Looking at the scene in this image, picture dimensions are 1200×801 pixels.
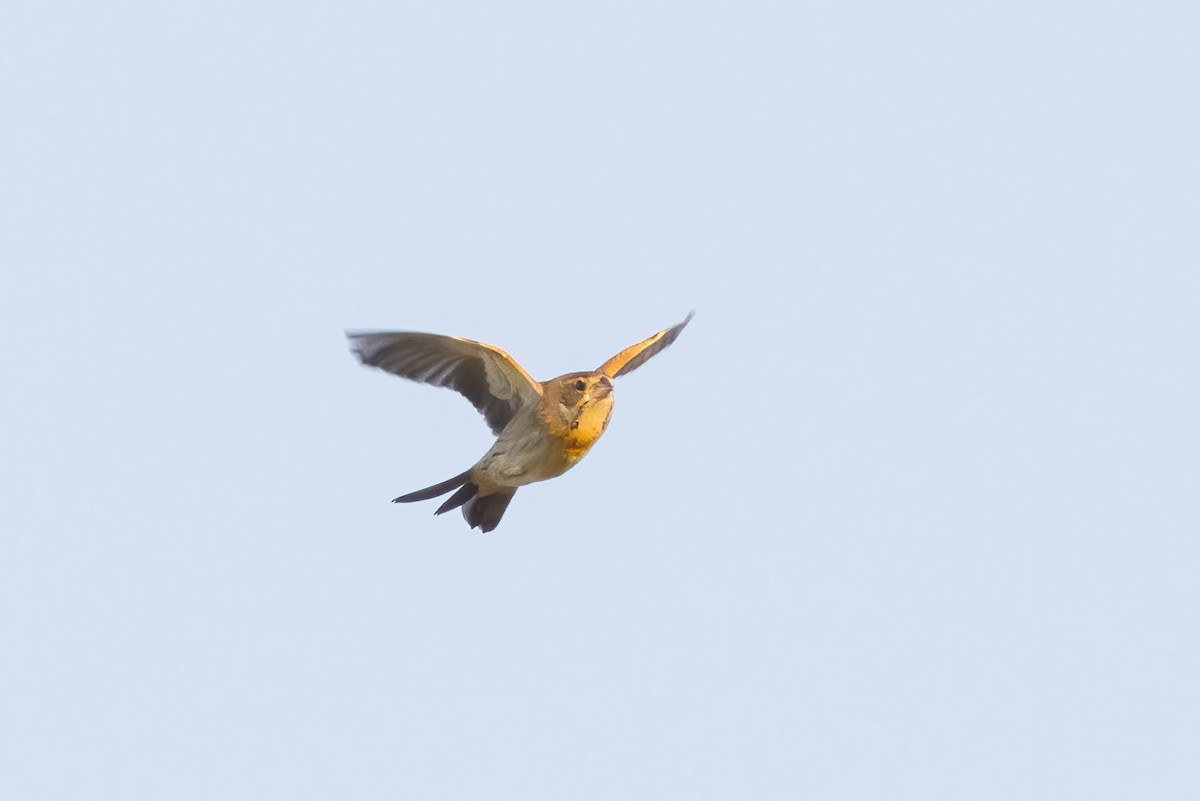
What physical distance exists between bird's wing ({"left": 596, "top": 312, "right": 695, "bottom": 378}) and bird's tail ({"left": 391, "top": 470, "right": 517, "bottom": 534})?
1153 millimetres

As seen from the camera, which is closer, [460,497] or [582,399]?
[582,399]

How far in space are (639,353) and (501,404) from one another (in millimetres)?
1123

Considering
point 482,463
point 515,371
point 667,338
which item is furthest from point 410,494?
point 667,338

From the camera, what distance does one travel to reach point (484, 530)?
36.5ft

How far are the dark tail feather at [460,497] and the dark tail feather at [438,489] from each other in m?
0.04

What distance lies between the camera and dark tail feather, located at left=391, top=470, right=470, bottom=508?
35.5 ft

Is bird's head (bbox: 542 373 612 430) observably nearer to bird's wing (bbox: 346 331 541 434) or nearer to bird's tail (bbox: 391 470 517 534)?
bird's wing (bbox: 346 331 541 434)

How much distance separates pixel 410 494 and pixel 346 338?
5.00 ft

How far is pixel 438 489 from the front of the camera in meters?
10.9

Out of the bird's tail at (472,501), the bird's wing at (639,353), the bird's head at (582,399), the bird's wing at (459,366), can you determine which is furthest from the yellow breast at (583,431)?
the bird's tail at (472,501)

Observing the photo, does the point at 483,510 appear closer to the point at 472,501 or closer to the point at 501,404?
the point at 472,501

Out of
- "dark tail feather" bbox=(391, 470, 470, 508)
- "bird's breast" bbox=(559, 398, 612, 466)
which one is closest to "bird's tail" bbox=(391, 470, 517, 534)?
"dark tail feather" bbox=(391, 470, 470, 508)

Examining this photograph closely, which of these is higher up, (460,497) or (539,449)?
(460,497)

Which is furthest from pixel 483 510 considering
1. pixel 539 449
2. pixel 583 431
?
pixel 583 431
